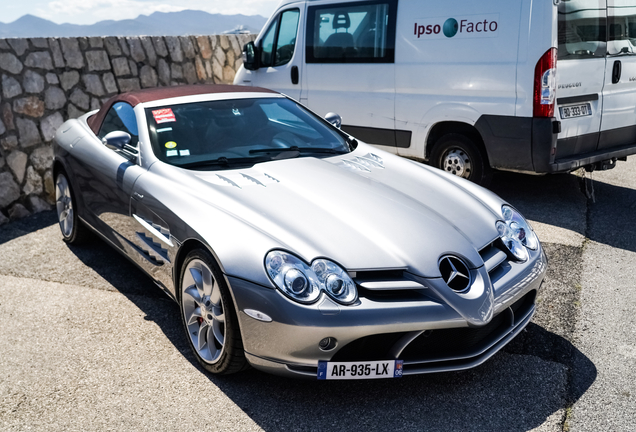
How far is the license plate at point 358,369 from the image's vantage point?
2785 mm

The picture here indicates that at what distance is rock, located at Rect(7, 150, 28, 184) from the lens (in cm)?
642

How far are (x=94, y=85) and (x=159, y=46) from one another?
1489mm

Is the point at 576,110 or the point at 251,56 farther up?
the point at 251,56

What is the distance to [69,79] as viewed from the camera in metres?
7.22

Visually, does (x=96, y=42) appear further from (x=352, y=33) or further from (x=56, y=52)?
(x=352, y=33)

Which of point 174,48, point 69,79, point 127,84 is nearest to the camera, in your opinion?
point 69,79

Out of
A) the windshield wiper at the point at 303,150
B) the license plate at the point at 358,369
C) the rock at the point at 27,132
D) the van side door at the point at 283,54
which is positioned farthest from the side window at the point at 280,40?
the license plate at the point at 358,369

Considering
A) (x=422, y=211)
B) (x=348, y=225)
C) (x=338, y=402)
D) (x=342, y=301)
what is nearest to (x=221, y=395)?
(x=338, y=402)

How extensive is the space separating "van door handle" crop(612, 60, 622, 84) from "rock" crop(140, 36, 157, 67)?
18.9 feet

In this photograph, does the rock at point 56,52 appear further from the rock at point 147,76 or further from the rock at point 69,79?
the rock at point 147,76

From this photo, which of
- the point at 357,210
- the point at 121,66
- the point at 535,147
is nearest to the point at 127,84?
the point at 121,66

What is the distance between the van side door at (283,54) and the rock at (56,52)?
2.37 metres

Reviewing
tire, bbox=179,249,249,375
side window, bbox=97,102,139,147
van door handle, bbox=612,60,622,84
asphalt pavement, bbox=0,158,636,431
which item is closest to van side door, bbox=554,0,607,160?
van door handle, bbox=612,60,622,84

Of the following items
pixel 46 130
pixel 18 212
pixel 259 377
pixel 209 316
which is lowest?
pixel 259 377
